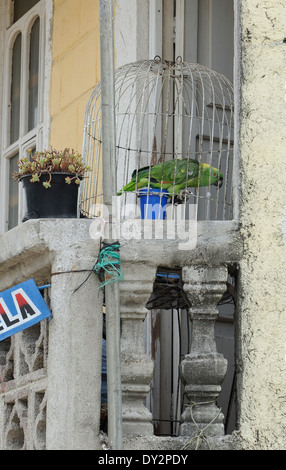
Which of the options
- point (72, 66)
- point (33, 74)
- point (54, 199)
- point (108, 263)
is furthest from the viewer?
point (33, 74)

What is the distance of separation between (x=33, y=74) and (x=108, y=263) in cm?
364

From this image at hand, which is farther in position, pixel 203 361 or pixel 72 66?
pixel 72 66

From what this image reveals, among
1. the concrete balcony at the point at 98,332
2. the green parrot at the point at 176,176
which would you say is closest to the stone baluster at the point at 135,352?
the concrete balcony at the point at 98,332

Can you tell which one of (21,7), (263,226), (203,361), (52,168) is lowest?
(203,361)

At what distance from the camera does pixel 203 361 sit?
13.9 ft

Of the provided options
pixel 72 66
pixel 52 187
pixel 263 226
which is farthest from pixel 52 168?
pixel 72 66

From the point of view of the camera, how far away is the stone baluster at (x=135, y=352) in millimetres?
4199

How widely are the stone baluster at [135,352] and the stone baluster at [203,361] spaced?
0.15 m

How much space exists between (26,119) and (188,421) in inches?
146

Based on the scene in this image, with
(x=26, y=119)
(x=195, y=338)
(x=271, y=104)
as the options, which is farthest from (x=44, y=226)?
(x=26, y=119)

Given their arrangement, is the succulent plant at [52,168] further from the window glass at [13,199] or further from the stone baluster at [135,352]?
the window glass at [13,199]

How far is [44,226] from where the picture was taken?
4.29m

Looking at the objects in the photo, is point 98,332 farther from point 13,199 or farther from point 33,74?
point 33,74

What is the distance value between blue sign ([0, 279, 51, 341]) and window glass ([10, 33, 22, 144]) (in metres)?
3.41
